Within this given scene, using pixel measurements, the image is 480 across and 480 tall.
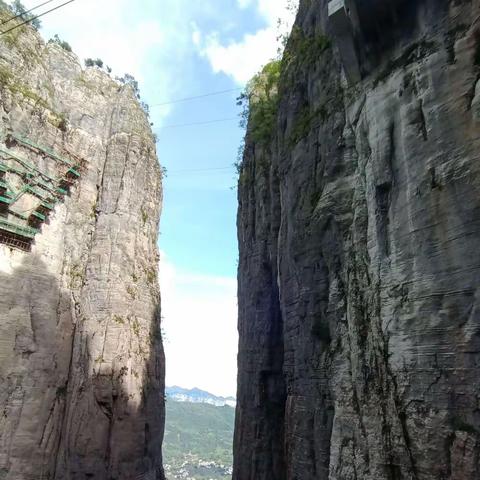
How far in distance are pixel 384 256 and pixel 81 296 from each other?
20.6m

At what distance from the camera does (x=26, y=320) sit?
23.1 metres

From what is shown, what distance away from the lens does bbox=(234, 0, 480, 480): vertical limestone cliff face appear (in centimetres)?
860

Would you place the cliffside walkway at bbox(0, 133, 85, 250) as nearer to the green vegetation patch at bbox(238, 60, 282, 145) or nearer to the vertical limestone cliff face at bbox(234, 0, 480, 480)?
the green vegetation patch at bbox(238, 60, 282, 145)

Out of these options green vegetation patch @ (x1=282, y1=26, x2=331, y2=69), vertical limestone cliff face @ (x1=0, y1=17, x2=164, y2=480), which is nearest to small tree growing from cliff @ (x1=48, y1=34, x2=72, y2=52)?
vertical limestone cliff face @ (x1=0, y1=17, x2=164, y2=480)

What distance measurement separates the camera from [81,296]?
26.4 m

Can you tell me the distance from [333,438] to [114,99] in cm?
2990

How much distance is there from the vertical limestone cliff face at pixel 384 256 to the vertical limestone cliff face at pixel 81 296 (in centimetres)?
924

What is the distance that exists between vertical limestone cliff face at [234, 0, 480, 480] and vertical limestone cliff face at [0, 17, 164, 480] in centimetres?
924

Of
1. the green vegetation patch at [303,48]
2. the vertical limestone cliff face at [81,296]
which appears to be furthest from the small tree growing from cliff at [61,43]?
the green vegetation patch at [303,48]

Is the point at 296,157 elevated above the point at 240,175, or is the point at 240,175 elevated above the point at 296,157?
the point at 240,175

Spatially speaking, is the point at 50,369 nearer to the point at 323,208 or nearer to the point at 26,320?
the point at 26,320

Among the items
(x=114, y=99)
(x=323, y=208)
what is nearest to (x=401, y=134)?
(x=323, y=208)

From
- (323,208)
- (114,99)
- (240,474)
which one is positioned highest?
(114,99)

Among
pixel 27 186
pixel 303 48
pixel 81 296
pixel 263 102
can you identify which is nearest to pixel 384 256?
pixel 303 48
